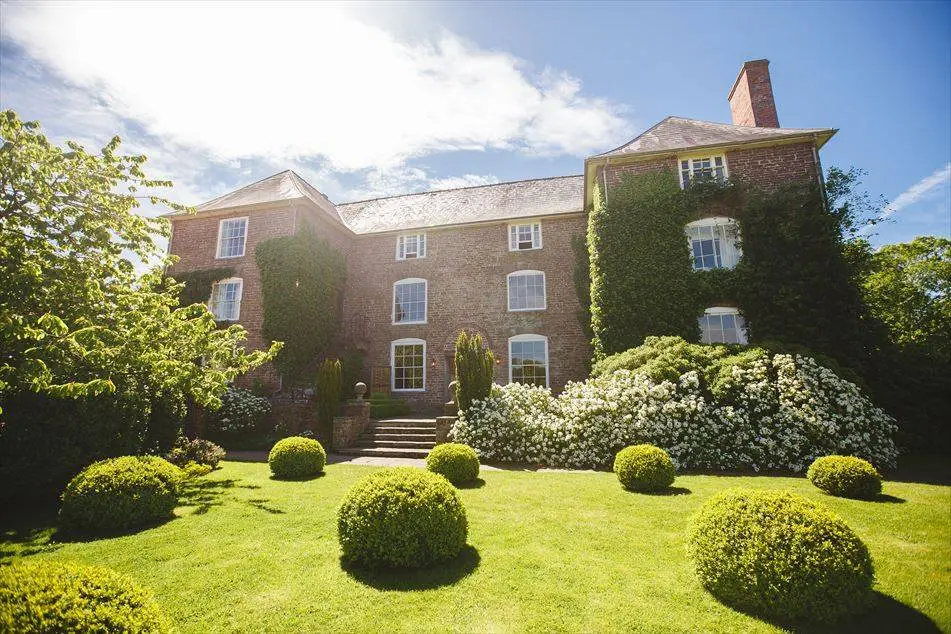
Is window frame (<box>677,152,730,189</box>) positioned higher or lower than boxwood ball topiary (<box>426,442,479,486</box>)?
higher

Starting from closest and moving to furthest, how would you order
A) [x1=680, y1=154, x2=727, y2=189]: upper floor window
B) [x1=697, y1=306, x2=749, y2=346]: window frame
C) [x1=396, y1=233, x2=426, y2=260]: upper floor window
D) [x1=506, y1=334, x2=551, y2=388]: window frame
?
[x1=697, y1=306, x2=749, y2=346]: window frame → [x1=680, y1=154, x2=727, y2=189]: upper floor window → [x1=506, y1=334, x2=551, y2=388]: window frame → [x1=396, y1=233, x2=426, y2=260]: upper floor window

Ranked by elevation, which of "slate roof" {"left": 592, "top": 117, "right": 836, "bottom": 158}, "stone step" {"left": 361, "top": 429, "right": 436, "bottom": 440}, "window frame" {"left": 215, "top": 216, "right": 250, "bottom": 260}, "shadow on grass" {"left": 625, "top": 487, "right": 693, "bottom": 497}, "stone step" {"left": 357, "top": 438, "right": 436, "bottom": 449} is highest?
"slate roof" {"left": 592, "top": 117, "right": 836, "bottom": 158}

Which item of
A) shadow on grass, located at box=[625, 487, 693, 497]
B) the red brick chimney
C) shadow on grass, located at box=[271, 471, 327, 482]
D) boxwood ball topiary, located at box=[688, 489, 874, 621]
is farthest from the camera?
the red brick chimney

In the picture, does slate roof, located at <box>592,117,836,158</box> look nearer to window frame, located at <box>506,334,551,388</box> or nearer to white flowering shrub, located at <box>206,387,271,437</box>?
window frame, located at <box>506,334,551,388</box>

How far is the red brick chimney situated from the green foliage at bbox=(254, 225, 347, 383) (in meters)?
19.8

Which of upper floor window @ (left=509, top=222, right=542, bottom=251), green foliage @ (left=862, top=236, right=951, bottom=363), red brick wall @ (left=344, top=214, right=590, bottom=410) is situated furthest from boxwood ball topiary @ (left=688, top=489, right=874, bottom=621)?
green foliage @ (left=862, top=236, right=951, bottom=363)

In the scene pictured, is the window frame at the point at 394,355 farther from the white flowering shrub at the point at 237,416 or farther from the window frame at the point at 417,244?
the white flowering shrub at the point at 237,416

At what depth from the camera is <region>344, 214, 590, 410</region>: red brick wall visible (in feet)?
59.2

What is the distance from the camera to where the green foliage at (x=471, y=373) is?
1262 centimetres

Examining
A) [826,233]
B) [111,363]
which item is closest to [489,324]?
[826,233]

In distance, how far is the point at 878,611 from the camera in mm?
3590

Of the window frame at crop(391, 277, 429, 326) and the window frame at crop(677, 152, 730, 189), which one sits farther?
the window frame at crop(391, 277, 429, 326)

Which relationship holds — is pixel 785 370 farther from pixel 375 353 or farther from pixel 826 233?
pixel 375 353

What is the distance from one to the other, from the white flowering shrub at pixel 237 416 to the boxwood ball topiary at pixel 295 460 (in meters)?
5.87
